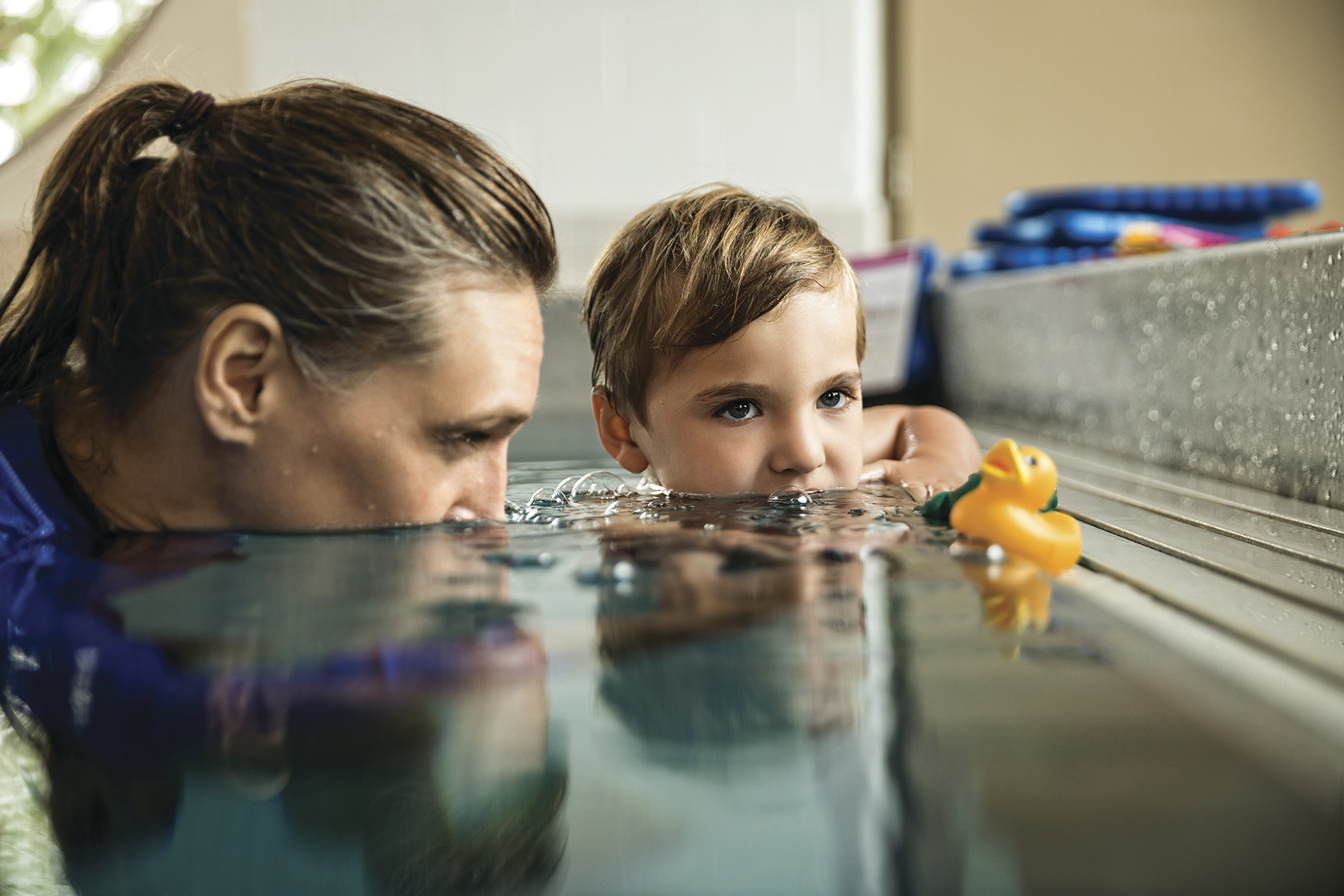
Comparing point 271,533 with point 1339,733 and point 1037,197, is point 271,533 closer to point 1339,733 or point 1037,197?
point 1339,733

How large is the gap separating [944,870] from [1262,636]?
273 mm

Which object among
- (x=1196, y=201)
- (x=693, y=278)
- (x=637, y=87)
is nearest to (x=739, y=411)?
(x=693, y=278)

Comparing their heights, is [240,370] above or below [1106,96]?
below

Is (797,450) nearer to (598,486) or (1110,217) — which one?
(598,486)

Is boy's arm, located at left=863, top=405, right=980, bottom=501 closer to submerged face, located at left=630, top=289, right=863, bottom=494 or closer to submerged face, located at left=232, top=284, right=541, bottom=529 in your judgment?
submerged face, located at left=630, top=289, right=863, bottom=494

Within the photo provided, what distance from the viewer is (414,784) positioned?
1.13ft

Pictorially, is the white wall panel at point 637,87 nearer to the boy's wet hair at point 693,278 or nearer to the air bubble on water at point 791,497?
the boy's wet hair at point 693,278

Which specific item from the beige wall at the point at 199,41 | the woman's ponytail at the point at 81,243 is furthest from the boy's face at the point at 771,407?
the beige wall at the point at 199,41

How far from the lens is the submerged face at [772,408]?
107 cm

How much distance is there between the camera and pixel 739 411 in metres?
1.10

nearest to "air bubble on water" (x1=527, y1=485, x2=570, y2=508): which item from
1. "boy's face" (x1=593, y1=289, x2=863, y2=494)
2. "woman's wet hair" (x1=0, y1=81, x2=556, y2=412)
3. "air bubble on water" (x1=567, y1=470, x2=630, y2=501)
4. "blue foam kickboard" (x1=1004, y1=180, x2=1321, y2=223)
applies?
"air bubble on water" (x1=567, y1=470, x2=630, y2=501)

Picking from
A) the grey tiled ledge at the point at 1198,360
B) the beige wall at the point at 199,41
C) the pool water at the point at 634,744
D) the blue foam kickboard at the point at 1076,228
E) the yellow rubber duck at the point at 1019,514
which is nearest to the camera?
the pool water at the point at 634,744

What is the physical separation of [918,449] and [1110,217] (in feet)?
3.35

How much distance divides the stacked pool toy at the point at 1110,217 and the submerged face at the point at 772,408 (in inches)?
42.3
